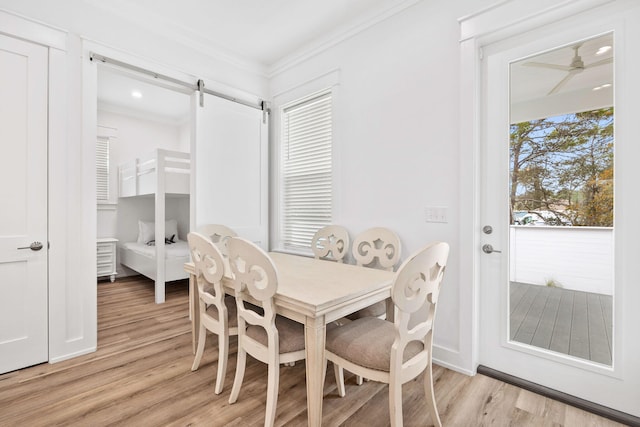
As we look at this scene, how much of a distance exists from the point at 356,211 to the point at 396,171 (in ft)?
1.76

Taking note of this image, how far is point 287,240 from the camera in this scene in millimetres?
3555

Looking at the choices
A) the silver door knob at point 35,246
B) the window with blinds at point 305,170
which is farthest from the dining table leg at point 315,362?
the silver door knob at point 35,246

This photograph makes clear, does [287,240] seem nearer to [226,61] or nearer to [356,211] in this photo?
[356,211]

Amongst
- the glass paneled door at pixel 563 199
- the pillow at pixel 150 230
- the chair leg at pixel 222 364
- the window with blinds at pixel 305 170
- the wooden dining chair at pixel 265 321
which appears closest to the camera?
the wooden dining chair at pixel 265 321

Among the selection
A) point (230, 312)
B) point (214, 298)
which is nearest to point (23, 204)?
point (214, 298)

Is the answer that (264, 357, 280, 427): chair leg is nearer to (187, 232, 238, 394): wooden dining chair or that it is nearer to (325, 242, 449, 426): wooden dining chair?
(325, 242, 449, 426): wooden dining chair

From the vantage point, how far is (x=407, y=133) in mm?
2404

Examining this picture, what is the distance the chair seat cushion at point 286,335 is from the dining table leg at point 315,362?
16 cm

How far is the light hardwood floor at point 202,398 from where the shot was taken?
5.30 ft

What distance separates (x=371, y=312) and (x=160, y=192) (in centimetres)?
317

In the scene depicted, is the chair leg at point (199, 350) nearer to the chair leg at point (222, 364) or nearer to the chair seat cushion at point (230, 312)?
the chair seat cushion at point (230, 312)

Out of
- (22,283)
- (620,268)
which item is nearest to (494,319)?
(620,268)

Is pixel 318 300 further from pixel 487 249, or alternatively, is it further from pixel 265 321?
pixel 487 249

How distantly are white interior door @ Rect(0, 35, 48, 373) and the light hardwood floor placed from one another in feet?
0.82
